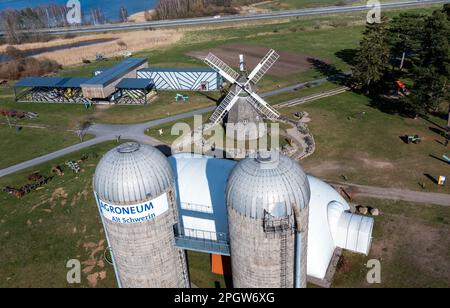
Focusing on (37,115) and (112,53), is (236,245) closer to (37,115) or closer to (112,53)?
(37,115)

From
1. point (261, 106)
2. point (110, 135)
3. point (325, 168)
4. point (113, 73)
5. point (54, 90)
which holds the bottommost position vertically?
point (325, 168)

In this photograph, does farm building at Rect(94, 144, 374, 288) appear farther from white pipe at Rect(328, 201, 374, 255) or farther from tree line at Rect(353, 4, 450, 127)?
tree line at Rect(353, 4, 450, 127)

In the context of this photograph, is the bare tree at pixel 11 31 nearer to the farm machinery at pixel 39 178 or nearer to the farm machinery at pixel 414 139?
the farm machinery at pixel 39 178

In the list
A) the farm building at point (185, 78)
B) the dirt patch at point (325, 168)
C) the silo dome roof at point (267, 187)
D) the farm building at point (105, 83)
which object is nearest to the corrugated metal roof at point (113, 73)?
the farm building at point (105, 83)

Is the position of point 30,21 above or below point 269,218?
above

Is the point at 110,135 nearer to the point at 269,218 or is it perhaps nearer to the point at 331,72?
the point at 269,218

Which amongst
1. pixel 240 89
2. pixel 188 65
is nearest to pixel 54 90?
pixel 188 65
